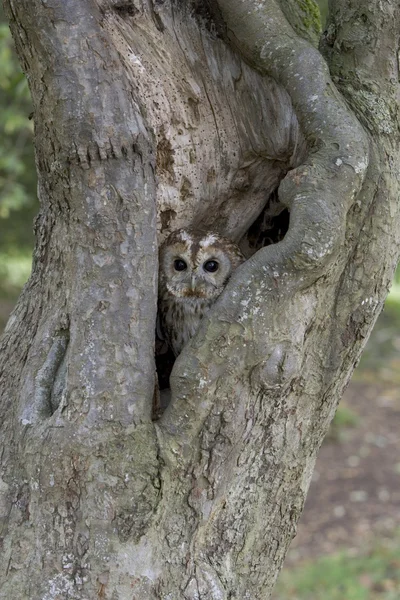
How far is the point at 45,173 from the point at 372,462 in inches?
250

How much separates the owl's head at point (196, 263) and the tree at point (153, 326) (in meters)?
0.58

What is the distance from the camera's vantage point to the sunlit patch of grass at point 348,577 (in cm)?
566

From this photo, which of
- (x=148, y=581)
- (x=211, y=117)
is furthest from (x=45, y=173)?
(x=148, y=581)

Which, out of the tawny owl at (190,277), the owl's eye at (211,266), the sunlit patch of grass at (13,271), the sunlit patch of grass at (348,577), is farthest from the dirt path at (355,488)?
the sunlit patch of grass at (13,271)

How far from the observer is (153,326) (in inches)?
99.3

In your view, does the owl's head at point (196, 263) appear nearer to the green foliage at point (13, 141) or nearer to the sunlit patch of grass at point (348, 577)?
the green foliage at point (13, 141)

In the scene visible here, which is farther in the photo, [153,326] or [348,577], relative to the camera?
[348,577]

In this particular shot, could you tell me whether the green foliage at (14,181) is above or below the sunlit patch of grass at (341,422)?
above

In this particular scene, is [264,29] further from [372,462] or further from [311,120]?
[372,462]

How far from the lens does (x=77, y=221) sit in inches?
98.3

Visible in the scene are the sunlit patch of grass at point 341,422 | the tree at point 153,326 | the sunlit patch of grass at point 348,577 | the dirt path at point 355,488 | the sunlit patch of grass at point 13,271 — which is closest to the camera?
the tree at point 153,326

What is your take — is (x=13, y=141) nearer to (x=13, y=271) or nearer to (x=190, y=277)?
(x=13, y=271)

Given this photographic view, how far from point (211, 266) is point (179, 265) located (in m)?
0.14

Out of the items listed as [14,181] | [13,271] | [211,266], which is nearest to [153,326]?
[211,266]
